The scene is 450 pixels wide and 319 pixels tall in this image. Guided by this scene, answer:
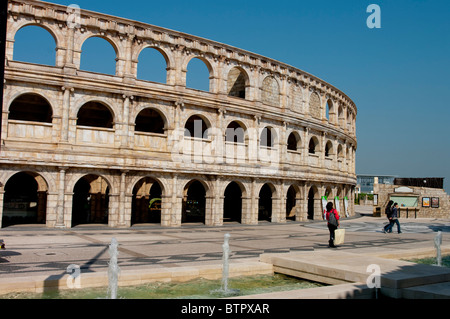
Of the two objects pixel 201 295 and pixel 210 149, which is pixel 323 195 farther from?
pixel 201 295

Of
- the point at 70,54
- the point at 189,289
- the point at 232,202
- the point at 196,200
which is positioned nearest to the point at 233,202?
the point at 232,202

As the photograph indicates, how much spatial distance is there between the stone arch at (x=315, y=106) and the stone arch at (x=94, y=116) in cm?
1650

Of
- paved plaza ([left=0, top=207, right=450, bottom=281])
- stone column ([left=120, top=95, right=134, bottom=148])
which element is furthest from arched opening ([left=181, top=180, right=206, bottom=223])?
paved plaza ([left=0, top=207, right=450, bottom=281])

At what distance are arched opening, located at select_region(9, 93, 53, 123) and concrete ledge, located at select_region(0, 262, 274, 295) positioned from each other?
20.7 meters

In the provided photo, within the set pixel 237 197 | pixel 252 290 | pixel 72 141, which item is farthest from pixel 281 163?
pixel 252 290

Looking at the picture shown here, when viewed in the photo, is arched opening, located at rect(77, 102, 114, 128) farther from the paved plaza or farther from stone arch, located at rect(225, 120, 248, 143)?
the paved plaza

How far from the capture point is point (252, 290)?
9.23 meters

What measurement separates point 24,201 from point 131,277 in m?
21.9

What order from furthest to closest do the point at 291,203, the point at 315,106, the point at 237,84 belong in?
1. the point at 291,203
2. the point at 315,106
3. the point at 237,84

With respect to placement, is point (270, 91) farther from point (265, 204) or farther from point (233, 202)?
point (265, 204)

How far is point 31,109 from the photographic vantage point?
1099 inches

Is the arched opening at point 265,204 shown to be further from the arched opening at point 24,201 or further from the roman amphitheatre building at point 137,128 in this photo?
the arched opening at point 24,201

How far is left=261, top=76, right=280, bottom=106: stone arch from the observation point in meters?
32.4
